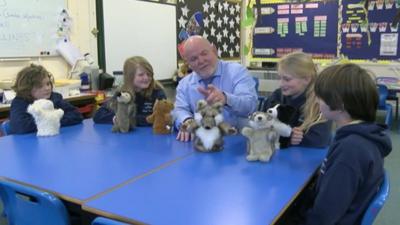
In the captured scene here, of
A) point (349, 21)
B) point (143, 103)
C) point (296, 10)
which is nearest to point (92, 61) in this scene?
point (143, 103)

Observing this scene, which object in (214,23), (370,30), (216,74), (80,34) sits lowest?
(216,74)

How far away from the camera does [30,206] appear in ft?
4.35

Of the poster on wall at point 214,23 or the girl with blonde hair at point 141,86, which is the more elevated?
the poster on wall at point 214,23

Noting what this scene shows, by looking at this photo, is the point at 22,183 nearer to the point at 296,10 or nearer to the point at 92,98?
the point at 92,98

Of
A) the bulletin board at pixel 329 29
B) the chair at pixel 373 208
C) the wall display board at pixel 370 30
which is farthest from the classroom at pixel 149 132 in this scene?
the bulletin board at pixel 329 29

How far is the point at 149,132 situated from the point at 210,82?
54cm

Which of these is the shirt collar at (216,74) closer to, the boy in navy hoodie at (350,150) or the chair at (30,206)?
the boy in navy hoodie at (350,150)

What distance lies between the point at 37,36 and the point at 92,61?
0.64m

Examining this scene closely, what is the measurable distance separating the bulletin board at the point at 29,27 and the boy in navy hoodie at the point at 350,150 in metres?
3.28

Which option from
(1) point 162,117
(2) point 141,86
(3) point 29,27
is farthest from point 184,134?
(3) point 29,27

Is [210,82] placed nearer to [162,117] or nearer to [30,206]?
[162,117]

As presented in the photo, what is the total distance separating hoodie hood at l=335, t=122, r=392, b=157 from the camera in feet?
3.97

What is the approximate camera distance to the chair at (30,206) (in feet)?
4.05

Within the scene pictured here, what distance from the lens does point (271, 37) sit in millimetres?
6109
